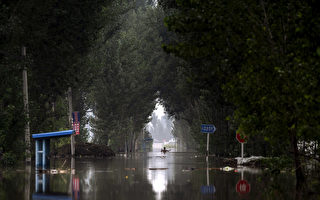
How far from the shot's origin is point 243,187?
Answer: 16.8 m

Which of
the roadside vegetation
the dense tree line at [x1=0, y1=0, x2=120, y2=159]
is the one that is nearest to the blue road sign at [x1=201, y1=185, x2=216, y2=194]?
the roadside vegetation

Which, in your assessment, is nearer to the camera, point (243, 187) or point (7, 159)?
point (243, 187)

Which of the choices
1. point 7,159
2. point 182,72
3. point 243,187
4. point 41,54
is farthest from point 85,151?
point 243,187

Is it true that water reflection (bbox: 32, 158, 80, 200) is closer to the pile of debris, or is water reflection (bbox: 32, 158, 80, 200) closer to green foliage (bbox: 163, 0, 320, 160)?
green foliage (bbox: 163, 0, 320, 160)

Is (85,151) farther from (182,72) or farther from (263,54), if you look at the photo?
(263,54)

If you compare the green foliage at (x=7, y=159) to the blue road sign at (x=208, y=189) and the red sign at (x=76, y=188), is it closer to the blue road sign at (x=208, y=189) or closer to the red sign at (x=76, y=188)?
the red sign at (x=76, y=188)

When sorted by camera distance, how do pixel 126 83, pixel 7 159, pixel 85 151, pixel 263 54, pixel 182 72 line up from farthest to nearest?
pixel 126 83 < pixel 85 151 < pixel 182 72 < pixel 7 159 < pixel 263 54

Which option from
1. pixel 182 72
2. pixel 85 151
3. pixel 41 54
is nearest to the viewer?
pixel 41 54

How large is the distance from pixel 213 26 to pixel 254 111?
8.30 ft

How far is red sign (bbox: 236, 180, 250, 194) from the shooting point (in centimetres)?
1563

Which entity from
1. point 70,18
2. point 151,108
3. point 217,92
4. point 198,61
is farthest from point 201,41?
point 151,108

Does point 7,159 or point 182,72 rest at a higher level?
point 182,72

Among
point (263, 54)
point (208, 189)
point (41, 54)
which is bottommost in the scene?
point (208, 189)

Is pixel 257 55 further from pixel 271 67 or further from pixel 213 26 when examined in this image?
pixel 213 26
